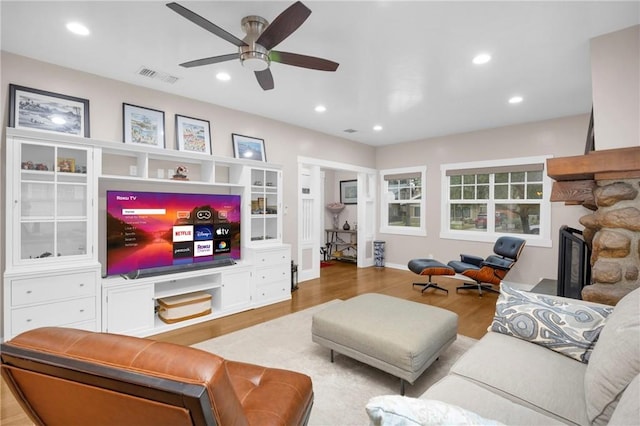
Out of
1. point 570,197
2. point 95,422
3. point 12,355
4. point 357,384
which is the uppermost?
point 570,197

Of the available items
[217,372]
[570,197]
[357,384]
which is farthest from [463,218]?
[217,372]

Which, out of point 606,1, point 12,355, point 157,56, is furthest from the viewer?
point 157,56

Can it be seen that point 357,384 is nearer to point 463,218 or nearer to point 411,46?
point 411,46

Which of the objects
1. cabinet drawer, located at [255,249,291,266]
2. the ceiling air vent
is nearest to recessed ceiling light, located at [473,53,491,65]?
the ceiling air vent

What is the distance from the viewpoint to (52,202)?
8.97 ft

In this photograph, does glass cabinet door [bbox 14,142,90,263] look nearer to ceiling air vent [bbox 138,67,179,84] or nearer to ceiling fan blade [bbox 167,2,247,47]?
ceiling air vent [bbox 138,67,179,84]

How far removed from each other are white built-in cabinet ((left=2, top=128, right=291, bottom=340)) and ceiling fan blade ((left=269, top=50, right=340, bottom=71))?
1830 mm

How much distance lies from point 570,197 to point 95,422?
3046mm

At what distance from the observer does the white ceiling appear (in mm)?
2102

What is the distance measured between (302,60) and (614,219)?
238 centimetres

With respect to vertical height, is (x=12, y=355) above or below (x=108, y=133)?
below

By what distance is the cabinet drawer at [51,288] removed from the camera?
7.98ft

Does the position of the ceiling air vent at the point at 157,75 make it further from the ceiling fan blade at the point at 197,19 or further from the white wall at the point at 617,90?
the white wall at the point at 617,90

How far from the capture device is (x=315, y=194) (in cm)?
555
